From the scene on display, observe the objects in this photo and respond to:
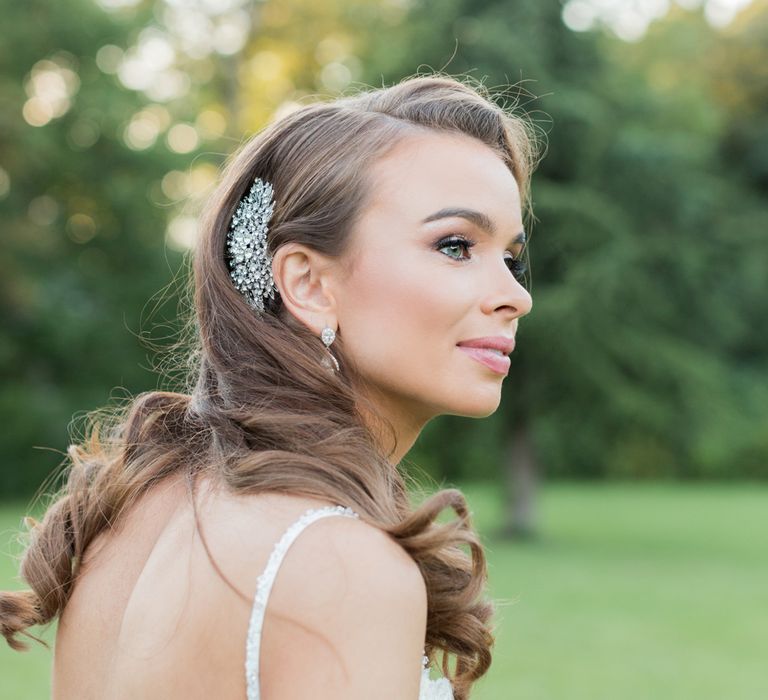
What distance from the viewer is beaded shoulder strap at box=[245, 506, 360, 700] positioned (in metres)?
1.58

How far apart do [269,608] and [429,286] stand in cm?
73

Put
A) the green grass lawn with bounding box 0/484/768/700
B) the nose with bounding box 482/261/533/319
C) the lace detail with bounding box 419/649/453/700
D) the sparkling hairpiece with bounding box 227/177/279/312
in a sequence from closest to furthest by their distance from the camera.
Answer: the lace detail with bounding box 419/649/453/700 < the nose with bounding box 482/261/533/319 < the sparkling hairpiece with bounding box 227/177/279/312 < the green grass lawn with bounding box 0/484/768/700

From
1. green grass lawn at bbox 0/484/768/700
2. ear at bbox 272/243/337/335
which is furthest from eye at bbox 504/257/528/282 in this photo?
green grass lawn at bbox 0/484/768/700

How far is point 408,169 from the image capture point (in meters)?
2.16

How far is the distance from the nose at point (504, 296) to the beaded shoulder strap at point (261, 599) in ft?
2.14

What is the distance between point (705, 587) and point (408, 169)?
592 inches

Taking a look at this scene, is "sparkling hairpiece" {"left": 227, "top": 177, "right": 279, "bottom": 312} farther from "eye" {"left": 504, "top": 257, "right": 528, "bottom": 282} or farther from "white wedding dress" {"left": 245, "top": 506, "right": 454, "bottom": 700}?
"white wedding dress" {"left": 245, "top": 506, "right": 454, "bottom": 700}

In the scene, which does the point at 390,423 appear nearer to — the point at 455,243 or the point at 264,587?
the point at 455,243

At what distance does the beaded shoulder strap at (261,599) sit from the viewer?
158cm

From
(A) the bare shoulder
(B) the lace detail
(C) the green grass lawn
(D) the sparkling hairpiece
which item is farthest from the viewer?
(C) the green grass lawn

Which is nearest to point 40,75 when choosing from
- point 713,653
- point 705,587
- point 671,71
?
point 671,71

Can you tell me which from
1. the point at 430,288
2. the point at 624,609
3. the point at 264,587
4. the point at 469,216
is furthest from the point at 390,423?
the point at 624,609

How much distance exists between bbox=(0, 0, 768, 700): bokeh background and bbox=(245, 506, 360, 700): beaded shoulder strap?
7896 mm

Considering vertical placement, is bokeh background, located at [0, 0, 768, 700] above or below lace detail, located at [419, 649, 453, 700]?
above
